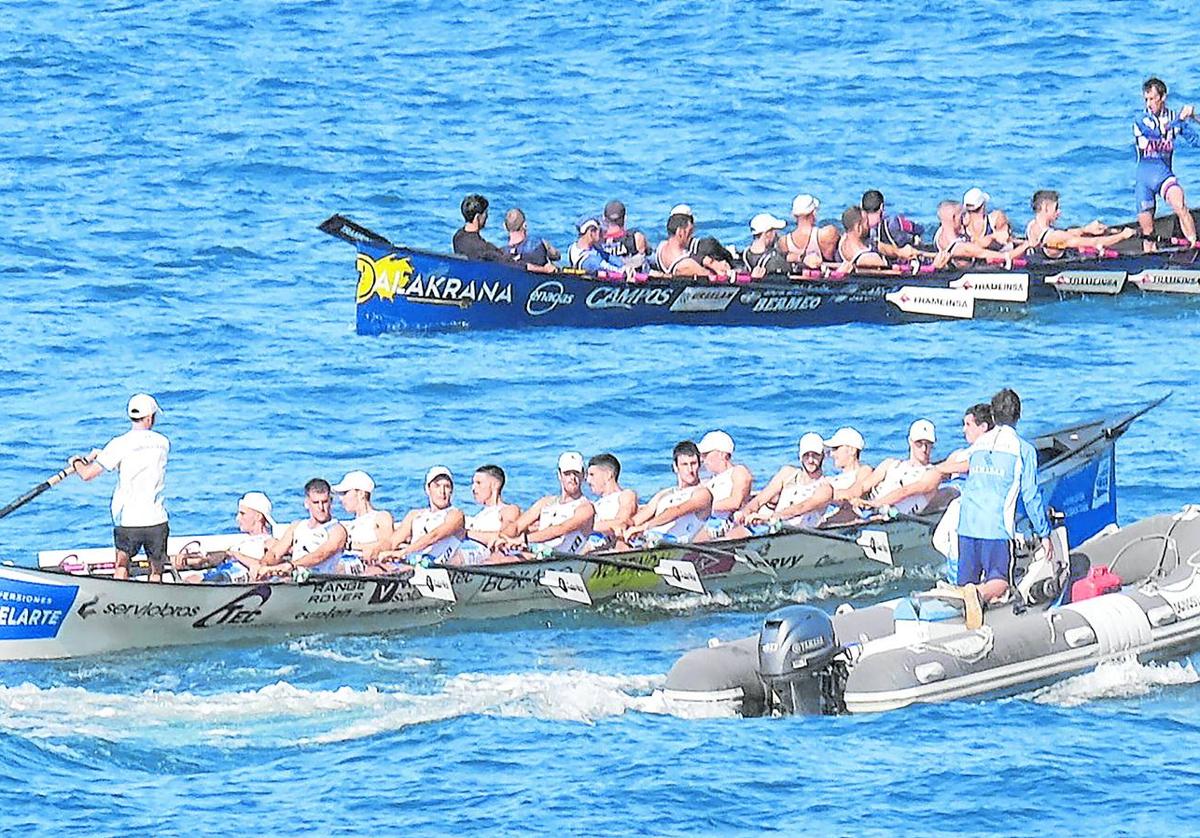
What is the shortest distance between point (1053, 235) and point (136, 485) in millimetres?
13267

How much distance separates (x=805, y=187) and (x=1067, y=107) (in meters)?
5.79

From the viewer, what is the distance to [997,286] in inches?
1249

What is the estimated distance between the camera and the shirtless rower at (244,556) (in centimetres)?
2334

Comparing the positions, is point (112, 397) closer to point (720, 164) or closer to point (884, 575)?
point (884, 575)

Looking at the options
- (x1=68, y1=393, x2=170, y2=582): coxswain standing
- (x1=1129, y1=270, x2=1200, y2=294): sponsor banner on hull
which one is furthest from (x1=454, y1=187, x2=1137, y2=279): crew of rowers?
(x1=68, y1=393, x2=170, y2=582): coxswain standing

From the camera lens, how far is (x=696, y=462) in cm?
2441

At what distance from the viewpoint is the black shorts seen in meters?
22.8

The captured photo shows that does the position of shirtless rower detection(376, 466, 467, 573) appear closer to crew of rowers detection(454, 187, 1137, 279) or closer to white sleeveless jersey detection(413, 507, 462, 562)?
white sleeveless jersey detection(413, 507, 462, 562)

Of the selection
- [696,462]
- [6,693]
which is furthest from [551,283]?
[6,693]

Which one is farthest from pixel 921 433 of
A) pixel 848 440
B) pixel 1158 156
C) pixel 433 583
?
pixel 1158 156

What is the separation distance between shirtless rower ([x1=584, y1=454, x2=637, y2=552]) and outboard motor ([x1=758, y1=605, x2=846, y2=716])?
4.08m

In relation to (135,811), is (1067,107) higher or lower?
higher

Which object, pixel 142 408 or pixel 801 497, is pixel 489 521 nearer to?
pixel 801 497

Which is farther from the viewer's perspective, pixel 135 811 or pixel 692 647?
pixel 692 647
